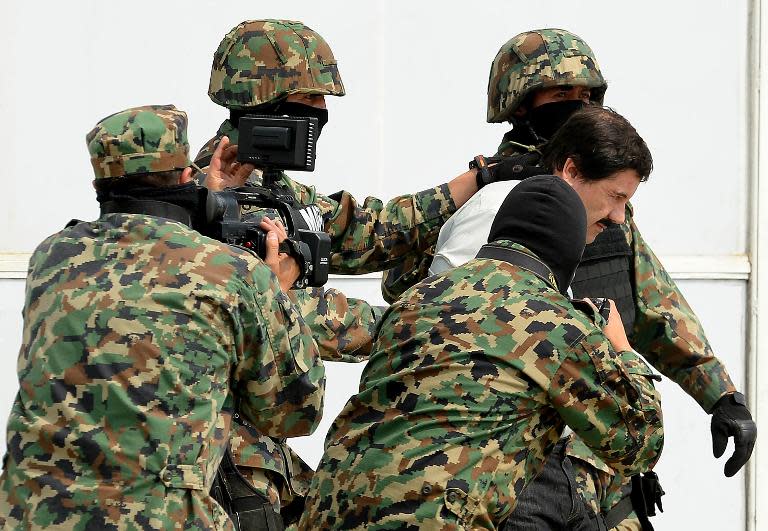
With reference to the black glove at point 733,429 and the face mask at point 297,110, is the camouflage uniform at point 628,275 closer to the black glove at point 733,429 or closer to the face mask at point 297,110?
the black glove at point 733,429

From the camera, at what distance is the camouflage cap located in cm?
312

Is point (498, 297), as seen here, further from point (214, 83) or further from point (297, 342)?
point (214, 83)

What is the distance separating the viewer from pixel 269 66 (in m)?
4.31

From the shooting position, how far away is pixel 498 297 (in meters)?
3.12

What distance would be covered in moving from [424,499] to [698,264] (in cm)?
369

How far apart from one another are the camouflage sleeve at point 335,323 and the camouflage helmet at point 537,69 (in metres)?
0.80

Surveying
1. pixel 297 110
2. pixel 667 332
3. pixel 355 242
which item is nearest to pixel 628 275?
pixel 667 332

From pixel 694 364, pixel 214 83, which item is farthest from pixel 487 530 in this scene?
pixel 214 83

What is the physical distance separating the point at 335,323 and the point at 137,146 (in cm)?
124

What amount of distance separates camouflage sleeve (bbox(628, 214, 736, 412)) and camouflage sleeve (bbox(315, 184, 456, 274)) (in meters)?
0.58

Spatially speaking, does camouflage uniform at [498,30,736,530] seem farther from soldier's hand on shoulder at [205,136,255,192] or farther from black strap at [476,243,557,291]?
black strap at [476,243,557,291]

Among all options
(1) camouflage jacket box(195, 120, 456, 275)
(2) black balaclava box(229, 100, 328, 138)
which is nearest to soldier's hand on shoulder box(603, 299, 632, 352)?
(1) camouflage jacket box(195, 120, 456, 275)

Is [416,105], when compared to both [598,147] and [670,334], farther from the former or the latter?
[598,147]

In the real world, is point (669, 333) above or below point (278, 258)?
below
